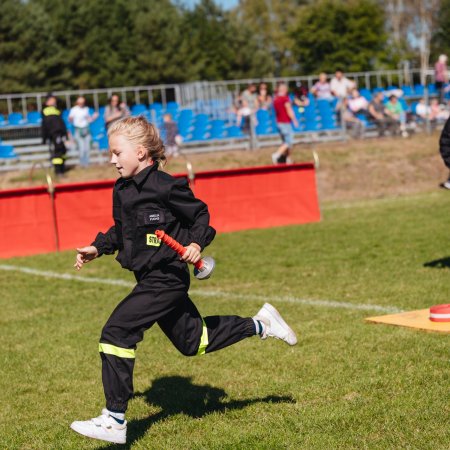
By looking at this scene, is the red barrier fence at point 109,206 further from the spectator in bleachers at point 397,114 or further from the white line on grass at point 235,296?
the spectator in bleachers at point 397,114

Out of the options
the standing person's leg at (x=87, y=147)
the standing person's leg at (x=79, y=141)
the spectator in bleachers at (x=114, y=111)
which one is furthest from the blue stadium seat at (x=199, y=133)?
the standing person's leg at (x=79, y=141)

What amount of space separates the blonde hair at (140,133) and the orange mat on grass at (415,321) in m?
3.09

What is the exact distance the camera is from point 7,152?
76.5 feet

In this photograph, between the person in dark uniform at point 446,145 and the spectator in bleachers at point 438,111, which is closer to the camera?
the person in dark uniform at point 446,145

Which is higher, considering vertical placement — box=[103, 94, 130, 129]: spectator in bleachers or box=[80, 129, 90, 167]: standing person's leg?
box=[103, 94, 130, 129]: spectator in bleachers

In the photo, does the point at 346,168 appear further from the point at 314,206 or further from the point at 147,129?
the point at 147,129

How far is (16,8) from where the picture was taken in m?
60.1

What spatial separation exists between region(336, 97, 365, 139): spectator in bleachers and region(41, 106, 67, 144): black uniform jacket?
866cm

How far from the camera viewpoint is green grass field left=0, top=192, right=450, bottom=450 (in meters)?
5.19

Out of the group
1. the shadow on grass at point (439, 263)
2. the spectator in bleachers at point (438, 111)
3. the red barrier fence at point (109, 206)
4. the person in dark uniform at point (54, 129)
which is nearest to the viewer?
the shadow on grass at point (439, 263)

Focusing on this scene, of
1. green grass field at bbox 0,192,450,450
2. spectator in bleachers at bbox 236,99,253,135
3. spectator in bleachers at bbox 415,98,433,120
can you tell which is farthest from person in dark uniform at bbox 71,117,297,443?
spectator in bleachers at bbox 415,98,433,120

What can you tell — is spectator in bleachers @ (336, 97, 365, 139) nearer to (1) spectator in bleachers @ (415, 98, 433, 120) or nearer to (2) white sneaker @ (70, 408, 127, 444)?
(1) spectator in bleachers @ (415, 98, 433, 120)

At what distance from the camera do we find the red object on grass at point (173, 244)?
472 centimetres

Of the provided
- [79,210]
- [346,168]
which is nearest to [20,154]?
[346,168]
